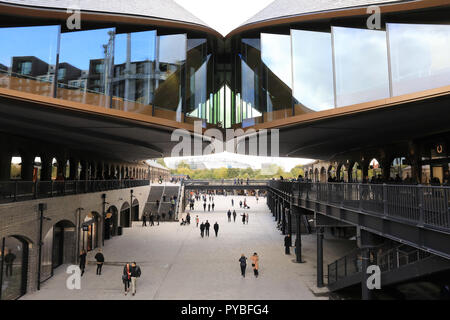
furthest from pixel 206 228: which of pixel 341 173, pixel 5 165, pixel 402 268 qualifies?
pixel 341 173

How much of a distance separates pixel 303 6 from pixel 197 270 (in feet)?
54.2

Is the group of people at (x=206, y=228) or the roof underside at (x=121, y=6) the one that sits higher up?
the roof underside at (x=121, y=6)

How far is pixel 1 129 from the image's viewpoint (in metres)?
14.3

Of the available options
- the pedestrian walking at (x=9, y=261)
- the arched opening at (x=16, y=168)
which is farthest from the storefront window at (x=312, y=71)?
the arched opening at (x=16, y=168)

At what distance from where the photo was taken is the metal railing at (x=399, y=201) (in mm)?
Result: 6182

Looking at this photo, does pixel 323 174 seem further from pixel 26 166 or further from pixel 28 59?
pixel 28 59

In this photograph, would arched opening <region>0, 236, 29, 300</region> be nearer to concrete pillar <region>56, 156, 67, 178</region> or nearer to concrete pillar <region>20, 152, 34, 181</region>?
concrete pillar <region>20, 152, 34, 181</region>

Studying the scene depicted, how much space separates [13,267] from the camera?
12.8 metres

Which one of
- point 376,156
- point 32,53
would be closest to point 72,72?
point 32,53

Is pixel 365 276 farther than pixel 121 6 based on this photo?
No

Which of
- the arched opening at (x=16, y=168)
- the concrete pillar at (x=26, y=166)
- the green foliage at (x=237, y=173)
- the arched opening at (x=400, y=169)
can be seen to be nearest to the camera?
the arched opening at (x=16, y=168)

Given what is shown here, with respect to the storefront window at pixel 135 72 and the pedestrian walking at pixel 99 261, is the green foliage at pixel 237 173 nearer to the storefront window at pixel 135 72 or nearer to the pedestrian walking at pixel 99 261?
the storefront window at pixel 135 72

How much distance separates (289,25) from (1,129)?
16735mm

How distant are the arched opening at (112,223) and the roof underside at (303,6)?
19.7m
